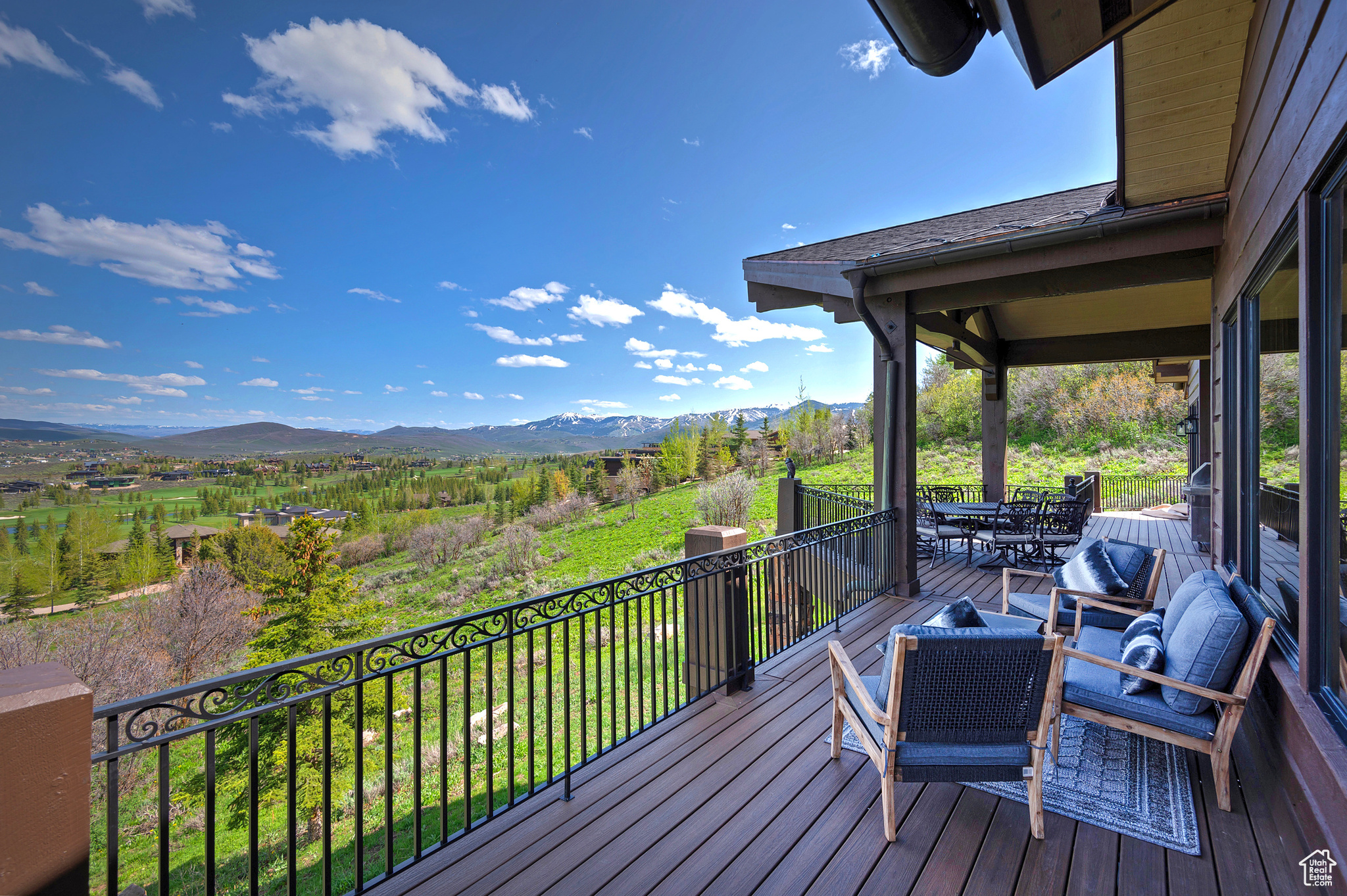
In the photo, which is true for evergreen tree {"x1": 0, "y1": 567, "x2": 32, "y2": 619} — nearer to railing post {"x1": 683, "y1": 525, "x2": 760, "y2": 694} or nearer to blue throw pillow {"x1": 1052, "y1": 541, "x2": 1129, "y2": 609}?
railing post {"x1": 683, "y1": 525, "x2": 760, "y2": 694}

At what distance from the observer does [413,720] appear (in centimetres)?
352

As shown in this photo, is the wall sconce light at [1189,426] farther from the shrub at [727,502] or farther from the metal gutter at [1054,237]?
the shrub at [727,502]

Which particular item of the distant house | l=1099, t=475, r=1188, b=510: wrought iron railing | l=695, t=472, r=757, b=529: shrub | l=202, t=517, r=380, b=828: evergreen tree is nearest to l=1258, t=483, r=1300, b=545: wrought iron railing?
l=202, t=517, r=380, b=828: evergreen tree

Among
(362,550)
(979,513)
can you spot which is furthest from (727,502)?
(362,550)

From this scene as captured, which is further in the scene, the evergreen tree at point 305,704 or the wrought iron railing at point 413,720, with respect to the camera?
the evergreen tree at point 305,704

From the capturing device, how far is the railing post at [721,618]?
319 cm

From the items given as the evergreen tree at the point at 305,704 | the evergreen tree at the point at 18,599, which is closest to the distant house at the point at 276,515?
the evergreen tree at the point at 18,599

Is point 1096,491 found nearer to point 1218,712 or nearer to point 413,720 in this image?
point 1218,712

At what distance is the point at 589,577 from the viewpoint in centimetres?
2242

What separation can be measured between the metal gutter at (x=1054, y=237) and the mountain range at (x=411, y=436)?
91.2ft

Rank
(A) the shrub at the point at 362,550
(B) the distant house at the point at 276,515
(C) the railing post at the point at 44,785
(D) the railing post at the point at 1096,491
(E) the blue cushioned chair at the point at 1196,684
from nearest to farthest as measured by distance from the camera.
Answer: (C) the railing post at the point at 44,785, (E) the blue cushioned chair at the point at 1196,684, (D) the railing post at the point at 1096,491, (B) the distant house at the point at 276,515, (A) the shrub at the point at 362,550

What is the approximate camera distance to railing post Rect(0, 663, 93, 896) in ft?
3.32

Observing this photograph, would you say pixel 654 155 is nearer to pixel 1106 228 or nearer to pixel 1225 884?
pixel 1106 228

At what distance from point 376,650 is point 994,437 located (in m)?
9.78
